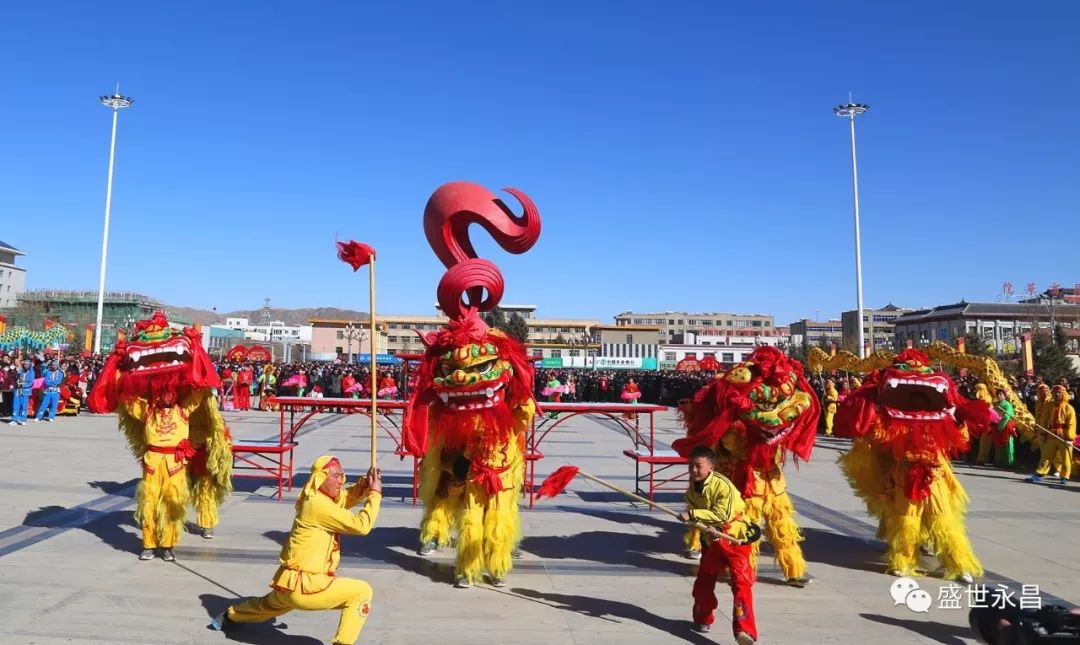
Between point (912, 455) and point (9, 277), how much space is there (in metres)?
96.0

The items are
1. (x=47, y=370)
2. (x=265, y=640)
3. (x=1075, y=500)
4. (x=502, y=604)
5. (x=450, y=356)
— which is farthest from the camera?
(x=47, y=370)

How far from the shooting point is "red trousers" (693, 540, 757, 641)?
416 centimetres

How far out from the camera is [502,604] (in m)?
4.88

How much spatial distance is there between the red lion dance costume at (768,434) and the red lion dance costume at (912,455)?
0.79 meters

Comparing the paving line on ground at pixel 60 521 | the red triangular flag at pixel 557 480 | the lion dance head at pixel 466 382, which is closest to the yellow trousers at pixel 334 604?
the red triangular flag at pixel 557 480

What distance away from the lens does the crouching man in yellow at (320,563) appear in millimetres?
3782

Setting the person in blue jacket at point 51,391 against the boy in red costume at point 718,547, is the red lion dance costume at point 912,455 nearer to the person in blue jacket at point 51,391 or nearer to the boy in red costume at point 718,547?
the boy in red costume at point 718,547

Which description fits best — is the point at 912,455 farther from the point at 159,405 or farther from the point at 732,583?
the point at 159,405

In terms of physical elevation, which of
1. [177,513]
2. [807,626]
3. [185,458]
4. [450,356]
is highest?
[450,356]

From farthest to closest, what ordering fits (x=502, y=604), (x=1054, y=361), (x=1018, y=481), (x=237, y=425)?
(x=1054, y=361) → (x=237, y=425) → (x=1018, y=481) → (x=502, y=604)

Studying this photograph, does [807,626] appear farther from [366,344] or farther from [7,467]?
[366,344]

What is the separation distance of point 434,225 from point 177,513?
10.8ft

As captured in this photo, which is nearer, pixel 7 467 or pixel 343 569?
pixel 343 569

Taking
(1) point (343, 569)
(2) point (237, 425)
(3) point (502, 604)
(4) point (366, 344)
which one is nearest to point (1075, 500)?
(3) point (502, 604)
